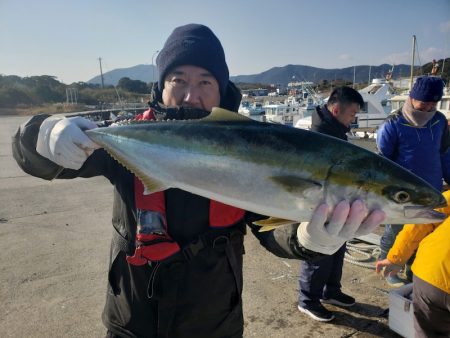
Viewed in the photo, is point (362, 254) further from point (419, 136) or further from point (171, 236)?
point (171, 236)

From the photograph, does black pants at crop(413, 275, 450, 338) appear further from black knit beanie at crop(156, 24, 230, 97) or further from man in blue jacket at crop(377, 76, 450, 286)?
black knit beanie at crop(156, 24, 230, 97)

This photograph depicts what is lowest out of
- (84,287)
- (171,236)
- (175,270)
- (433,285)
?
(84,287)

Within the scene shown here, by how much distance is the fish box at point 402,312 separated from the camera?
3439 mm

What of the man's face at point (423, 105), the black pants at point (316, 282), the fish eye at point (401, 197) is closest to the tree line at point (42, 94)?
the man's face at point (423, 105)

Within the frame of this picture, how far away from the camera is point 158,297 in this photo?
6.80ft

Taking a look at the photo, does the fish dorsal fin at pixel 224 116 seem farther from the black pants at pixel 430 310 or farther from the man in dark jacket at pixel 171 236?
the black pants at pixel 430 310

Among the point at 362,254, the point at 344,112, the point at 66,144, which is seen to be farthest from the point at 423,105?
the point at 66,144

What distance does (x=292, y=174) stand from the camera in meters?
1.75

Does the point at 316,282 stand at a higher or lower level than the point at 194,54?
lower

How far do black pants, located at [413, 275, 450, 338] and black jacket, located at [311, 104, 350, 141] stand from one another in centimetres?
207

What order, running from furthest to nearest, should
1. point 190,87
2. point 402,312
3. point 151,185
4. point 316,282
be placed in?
point 316,282 → point 402,312 → point 190,87 → point 151,185

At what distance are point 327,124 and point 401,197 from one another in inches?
113

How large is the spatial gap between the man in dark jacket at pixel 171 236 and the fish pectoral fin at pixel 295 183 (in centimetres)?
30

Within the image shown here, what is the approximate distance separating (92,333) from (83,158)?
89.8 inches
